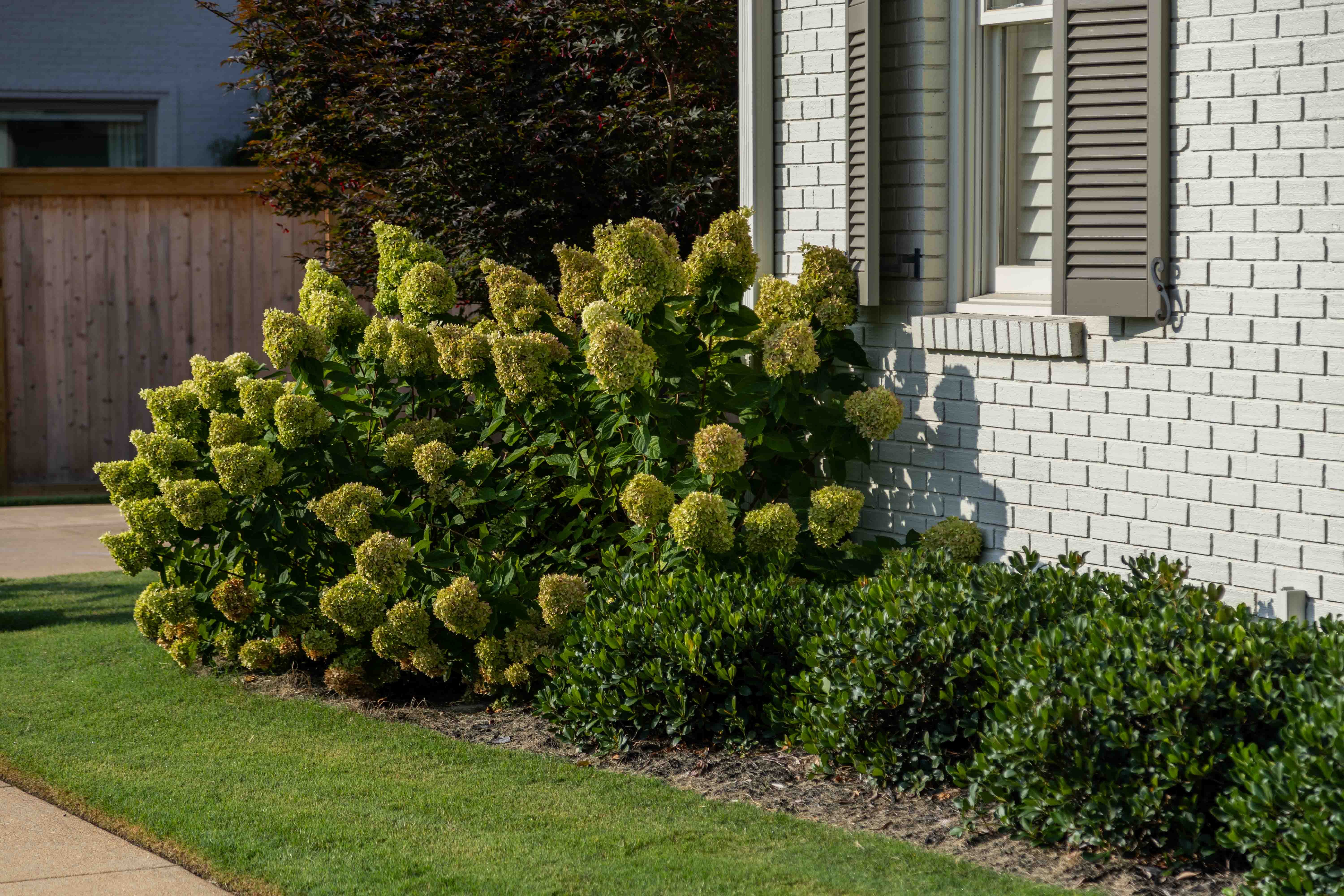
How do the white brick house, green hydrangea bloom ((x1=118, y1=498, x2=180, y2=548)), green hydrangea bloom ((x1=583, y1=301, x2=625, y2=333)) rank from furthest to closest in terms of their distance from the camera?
1. green hydrangea bloom ((x1=118, y1=498, x2=180, y2=548))
2. green hydrangea bloom ((x1=583, y1=301, x2=625, y2=333))
3. the white brick house

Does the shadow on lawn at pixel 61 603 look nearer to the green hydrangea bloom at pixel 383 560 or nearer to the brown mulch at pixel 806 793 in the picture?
the brown mulch at pixel 806 793

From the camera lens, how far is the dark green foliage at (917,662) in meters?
4.14

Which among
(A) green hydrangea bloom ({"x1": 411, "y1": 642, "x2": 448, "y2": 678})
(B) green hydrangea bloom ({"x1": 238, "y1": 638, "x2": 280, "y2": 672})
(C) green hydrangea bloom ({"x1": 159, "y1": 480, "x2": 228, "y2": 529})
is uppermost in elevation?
(C) green hydrangea bloom ({"x1": 159, "y1": 480, "x2": 228, "y2": 529})

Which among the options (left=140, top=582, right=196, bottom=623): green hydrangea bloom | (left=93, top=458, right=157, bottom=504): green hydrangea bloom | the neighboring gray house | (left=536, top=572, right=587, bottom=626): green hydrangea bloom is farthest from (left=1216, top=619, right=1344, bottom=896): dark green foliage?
the neighboring gray house

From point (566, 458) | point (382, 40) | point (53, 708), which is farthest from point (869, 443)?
point (382, 40)

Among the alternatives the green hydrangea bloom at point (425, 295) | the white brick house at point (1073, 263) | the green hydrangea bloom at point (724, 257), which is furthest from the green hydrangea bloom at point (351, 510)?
the white brick house at point (1073, 263)

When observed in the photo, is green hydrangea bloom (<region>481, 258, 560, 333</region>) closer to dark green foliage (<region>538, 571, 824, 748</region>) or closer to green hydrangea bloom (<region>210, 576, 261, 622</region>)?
dark green foliage (<region>538, 571, 824, 748</region>)

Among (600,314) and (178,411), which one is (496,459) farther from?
(178,411)

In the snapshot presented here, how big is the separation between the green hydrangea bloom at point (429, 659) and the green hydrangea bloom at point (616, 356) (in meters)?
1.16

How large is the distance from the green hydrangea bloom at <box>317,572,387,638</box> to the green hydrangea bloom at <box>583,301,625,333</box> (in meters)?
1.25

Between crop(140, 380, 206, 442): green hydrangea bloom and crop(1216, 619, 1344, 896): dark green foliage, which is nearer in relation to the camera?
crop(1216, 619, 1344, 896): dark green foliage

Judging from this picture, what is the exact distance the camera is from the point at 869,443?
5.69 metres

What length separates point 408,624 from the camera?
17.4 ft

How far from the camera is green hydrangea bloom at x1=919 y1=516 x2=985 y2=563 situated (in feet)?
17.8
